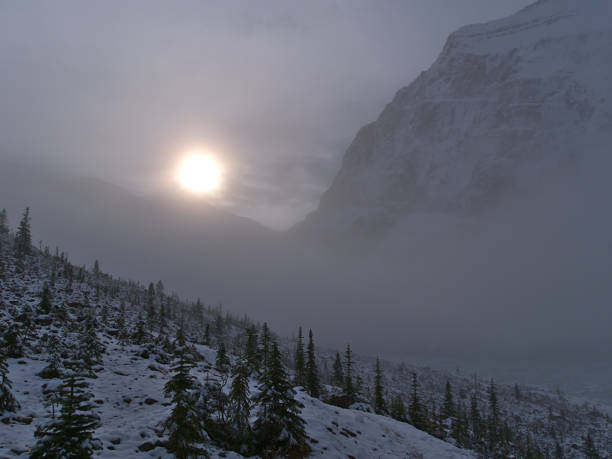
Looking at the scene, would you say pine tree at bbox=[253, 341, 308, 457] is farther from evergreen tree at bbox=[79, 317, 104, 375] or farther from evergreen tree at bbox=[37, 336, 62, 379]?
evergreen tree at bbox=[37, 336, 62, 379]

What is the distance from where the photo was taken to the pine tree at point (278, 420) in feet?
104

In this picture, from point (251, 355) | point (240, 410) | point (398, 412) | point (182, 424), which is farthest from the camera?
point (398, 412)

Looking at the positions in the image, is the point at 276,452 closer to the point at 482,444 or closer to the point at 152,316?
the point at 152,316

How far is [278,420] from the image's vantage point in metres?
32.3

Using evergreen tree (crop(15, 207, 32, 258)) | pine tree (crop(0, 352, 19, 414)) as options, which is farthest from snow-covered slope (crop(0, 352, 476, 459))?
evergreen tree (crop(15, 207, 32, 258))

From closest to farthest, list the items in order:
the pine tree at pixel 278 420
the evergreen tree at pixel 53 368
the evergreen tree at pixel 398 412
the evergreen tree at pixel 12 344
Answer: the pine tree at pixel 278 420 → the evergreen tree at pixel 53 368 → the evergreen tree at pixel 12 344 → the evergreen tree at pixel 398 412

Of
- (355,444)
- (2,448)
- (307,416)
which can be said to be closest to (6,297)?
(2,448)

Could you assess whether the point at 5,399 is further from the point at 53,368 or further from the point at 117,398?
the point at 53,368

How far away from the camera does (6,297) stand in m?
68.4

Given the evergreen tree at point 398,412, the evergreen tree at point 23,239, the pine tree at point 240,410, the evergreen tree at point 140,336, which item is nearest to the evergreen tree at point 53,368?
the pine tree at point 240,410

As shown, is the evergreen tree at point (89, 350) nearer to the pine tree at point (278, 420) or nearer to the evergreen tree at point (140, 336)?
the evergreen tree at point (140, 336)

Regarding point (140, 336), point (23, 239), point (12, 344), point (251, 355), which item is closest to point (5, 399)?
point (12, 344)

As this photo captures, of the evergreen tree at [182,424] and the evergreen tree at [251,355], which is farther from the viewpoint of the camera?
the evergreen tree at [251,355]

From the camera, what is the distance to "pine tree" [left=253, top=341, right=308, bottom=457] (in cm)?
3167
